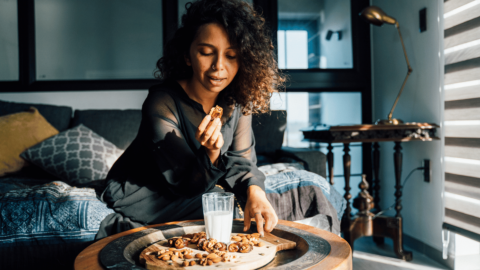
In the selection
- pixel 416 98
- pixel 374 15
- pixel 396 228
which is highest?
pixel 374 15

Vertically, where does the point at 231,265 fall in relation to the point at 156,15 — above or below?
below

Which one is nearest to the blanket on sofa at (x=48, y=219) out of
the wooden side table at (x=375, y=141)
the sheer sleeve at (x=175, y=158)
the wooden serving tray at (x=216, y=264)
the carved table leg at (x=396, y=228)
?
the sheer sleeve at (x=175, y=158)

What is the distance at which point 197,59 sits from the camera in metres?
1.12

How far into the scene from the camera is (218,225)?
0.76 metres

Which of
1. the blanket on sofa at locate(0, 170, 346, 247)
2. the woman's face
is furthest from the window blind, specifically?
the blanket on sofa at locate(0, 170, 346, 247)

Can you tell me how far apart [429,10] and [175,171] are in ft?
6.13

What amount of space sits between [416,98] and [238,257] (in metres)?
1.99

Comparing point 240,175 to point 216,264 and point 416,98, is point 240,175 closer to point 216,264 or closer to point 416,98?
point 216,264

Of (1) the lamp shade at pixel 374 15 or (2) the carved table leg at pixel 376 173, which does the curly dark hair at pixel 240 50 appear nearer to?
(1) the lamp shade at pixel 374 15

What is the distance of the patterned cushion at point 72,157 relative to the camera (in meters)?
1.95

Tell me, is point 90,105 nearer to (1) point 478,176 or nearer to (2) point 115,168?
(2) point 115,168

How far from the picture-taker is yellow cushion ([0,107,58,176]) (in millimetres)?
2014

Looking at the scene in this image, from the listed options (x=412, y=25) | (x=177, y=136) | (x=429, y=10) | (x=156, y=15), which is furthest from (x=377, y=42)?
(x=177, y=136)

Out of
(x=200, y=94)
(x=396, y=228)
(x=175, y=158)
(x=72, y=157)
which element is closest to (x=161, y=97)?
(x=200, y=94)
